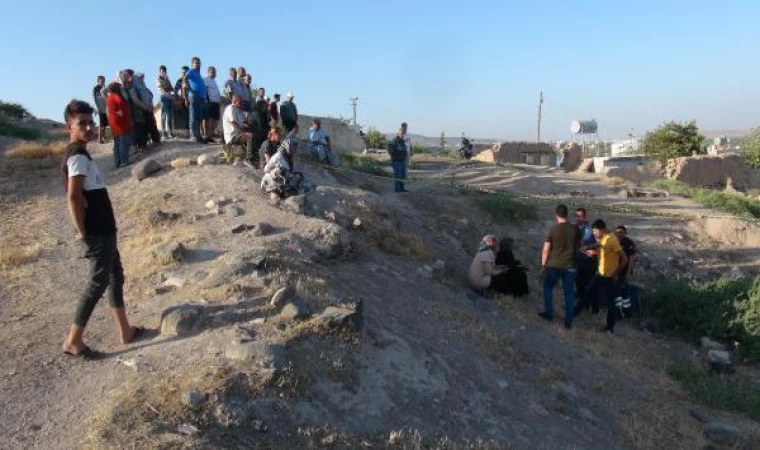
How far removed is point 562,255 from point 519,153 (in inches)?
797

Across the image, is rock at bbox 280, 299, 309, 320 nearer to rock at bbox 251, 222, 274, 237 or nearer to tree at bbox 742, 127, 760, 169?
rock at bbox 251, 222, 274, 237

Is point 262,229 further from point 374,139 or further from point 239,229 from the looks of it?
point 374,139

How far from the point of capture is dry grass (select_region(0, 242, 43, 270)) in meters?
7.81

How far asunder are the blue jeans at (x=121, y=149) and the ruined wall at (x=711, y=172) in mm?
16597

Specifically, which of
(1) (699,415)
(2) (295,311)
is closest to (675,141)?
(1) (699,415)

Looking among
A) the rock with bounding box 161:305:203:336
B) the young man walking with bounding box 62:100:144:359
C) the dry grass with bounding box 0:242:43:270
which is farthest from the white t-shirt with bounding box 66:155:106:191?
the dry grass with bounding box 0:242:43:270

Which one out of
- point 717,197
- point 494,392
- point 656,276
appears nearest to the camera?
point 494,392

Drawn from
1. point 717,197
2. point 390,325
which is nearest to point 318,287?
point 390,325

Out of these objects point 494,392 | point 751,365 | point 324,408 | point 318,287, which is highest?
point 318,287

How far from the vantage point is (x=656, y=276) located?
12.2 metres

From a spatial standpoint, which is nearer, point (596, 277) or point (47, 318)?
point (47, 318)

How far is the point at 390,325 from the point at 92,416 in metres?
2.64

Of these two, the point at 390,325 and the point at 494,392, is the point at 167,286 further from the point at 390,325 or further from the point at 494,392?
the point at 494,392

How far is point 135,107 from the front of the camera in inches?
493
